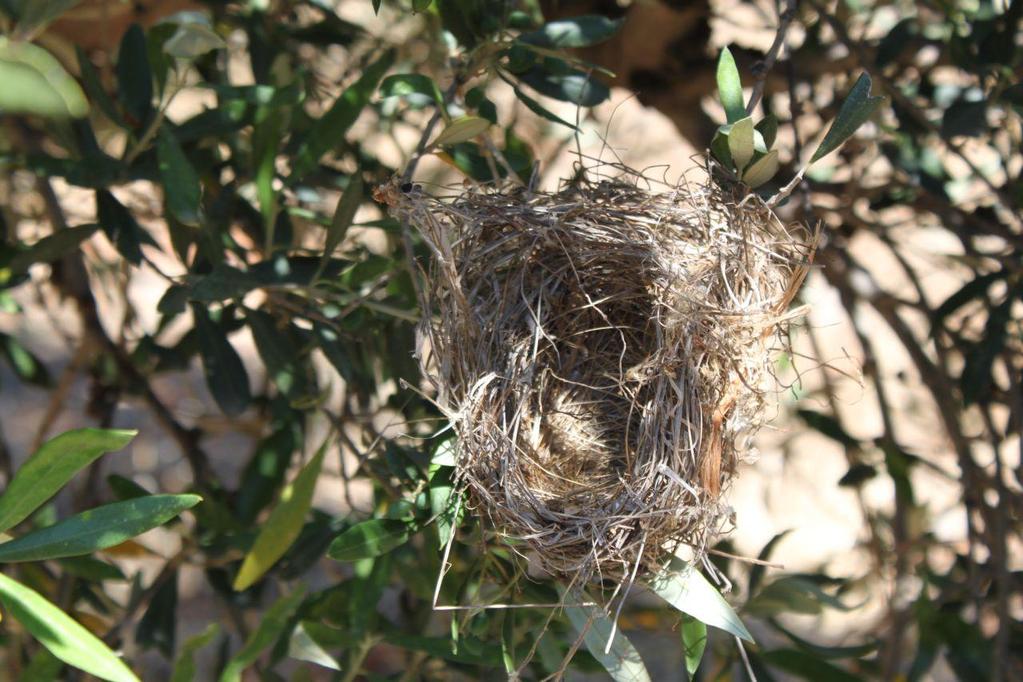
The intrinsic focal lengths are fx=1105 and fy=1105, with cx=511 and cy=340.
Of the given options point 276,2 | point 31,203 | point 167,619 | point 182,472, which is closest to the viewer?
point 167,619

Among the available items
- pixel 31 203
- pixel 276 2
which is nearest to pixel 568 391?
pixel 276 2

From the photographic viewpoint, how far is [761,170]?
3.30ft

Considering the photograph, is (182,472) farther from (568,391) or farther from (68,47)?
(568,391)

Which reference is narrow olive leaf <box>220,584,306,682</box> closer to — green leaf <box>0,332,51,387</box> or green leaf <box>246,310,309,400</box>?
green leaf <box>246,310,309,400</box>

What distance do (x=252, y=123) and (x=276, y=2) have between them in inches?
22.0

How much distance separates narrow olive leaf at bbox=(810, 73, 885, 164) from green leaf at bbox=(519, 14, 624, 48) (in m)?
0.40

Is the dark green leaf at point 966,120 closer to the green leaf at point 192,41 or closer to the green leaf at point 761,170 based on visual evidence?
the green leaf at point 761,170

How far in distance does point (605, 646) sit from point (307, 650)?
38 cm

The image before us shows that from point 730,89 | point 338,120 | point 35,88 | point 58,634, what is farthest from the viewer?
point 338,120

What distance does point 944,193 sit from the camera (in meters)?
1.62

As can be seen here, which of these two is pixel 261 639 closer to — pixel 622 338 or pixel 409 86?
pixel 622 338

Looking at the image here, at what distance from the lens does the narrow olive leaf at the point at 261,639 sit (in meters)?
1.19

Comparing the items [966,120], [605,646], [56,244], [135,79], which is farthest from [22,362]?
[966,120]

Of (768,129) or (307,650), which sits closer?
(768,129)
